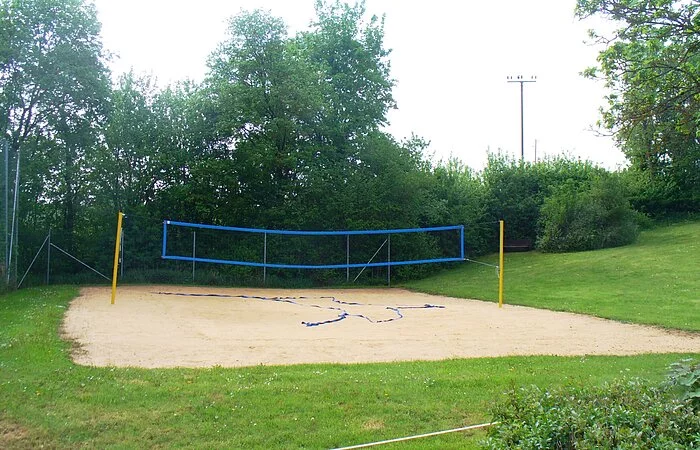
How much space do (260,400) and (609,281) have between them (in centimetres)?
1466

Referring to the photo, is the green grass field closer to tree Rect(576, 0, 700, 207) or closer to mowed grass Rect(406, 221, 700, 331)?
tree Rect(576, 0, 700, 207)

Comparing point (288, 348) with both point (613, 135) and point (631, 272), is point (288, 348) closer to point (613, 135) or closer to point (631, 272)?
point (613, 135)

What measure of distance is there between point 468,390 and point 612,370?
77.6 inches

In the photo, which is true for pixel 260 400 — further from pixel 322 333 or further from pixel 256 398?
pixel 322 333

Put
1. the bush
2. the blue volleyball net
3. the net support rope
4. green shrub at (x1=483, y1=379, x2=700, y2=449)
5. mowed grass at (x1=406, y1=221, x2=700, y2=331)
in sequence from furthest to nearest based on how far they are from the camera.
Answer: the bush
the blue volleyball net
mowed grass at (x1=406, y1=221, x2=700, y2=331)
the net support rope
green shrub at (x1=483, y1=379, x2=700, y2=449)

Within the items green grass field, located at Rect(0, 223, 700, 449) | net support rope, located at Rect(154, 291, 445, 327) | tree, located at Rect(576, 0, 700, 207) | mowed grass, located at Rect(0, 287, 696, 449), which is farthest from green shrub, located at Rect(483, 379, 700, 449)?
net support rope, located at Rect(154, 291, 445, 327)

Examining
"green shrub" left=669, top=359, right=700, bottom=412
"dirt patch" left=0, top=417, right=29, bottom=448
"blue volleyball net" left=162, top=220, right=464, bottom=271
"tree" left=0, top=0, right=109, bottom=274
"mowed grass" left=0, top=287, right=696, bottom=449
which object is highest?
"tree" left=0, top=0, right=109, bottom=274

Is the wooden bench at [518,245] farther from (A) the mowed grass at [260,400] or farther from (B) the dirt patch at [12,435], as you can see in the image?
(B) the dirt patch at [12,435]

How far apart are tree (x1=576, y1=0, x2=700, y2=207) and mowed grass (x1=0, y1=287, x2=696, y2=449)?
3.86 metres

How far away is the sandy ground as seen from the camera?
7762mm

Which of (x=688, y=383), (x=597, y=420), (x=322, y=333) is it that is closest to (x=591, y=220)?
→ (x=322, y=333)

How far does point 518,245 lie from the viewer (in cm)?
2845

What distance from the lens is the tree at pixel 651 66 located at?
8680 mm

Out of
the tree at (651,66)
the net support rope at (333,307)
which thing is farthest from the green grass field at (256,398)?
the net support rope at (333,307)
